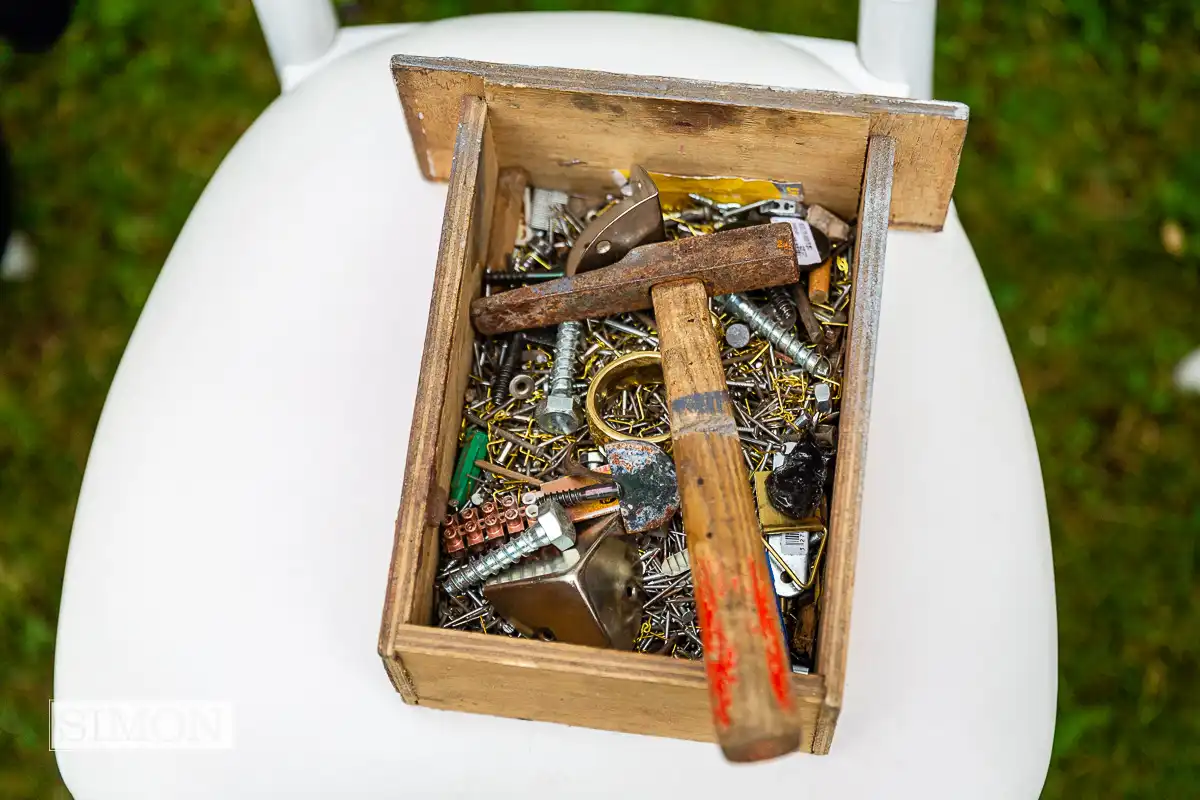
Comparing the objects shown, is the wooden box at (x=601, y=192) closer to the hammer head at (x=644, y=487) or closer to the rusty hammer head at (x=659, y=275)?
the rusty hammer head at (x=659, y=275)

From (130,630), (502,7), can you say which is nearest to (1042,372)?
(502,7)

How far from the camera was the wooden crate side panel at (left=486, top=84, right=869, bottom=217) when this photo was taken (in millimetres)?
1217

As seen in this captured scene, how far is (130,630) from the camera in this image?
4.20 ft

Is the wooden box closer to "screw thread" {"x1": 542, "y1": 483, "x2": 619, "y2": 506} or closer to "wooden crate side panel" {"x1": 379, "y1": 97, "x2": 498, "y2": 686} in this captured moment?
"wooden crate side panel" {"x1": 379, "y1": 97, "x2": 498, "y2": 686}

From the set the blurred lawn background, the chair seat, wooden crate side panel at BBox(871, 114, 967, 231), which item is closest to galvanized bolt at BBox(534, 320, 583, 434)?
the chair seat

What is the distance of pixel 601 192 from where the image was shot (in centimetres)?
138

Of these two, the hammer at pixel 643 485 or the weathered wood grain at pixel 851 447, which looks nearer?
the weathered wood grain at pixel 851 447

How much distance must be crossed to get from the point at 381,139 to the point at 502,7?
99 cm

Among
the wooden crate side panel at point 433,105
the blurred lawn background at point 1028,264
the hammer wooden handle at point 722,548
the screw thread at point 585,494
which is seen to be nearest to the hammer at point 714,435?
the hammer wooden handle at point 722,548

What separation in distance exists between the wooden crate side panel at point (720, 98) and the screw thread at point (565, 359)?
24 cm

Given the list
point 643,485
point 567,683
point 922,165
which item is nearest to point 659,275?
point 643,485

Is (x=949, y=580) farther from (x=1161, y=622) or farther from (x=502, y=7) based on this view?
(x=502, y=7)

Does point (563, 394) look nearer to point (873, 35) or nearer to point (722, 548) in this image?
point (722, 548)

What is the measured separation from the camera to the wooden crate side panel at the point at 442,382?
1088 mm
